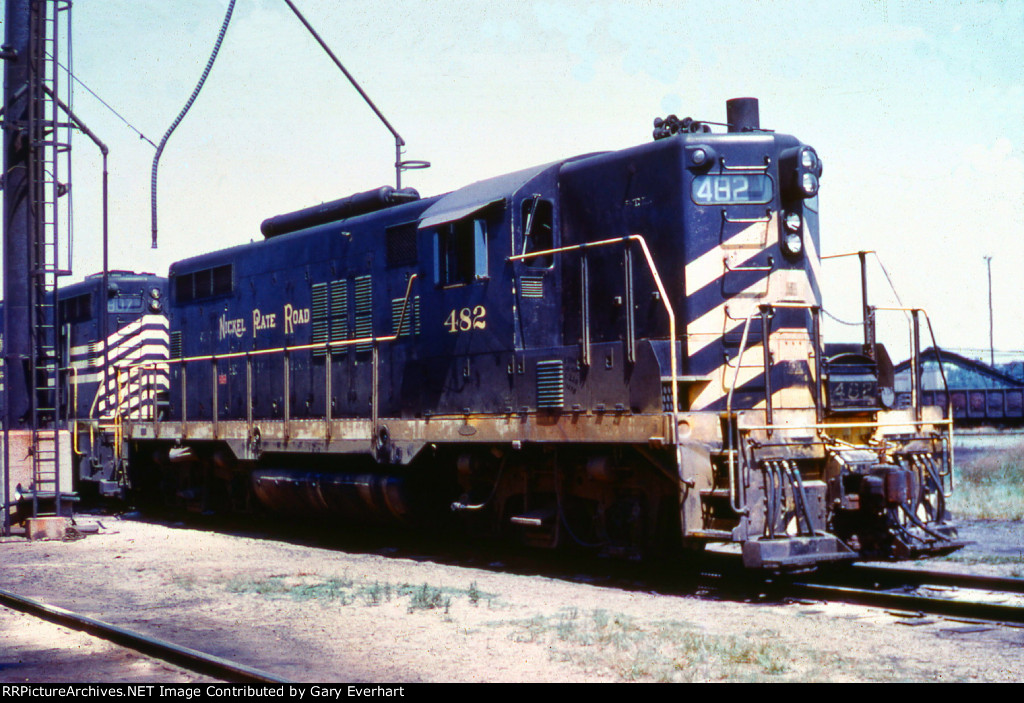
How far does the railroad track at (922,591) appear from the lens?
714cm

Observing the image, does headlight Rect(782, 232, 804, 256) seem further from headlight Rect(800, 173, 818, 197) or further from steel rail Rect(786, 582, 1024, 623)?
steel rail Rect(786, 582, 1024, 623)

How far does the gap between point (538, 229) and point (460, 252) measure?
2.68ft

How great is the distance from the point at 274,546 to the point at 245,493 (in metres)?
2.28

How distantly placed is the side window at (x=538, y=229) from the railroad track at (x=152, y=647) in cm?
460

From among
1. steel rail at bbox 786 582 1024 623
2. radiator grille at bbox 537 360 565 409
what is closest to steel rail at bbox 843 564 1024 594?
steel rail at bbox 786 582 1024 623

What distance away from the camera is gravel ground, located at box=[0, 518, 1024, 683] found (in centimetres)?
568

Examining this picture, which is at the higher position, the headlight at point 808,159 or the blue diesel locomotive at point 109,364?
the headlight at point 808,159

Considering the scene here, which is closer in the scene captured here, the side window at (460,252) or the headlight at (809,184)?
the headlight at (809,184)

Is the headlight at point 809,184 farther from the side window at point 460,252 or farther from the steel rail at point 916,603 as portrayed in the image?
the steel rail at point 916,603

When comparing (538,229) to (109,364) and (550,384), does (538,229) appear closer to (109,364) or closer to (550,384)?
(550,384)

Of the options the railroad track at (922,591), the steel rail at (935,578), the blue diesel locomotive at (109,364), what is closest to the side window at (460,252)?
the railroad track at (922,591)

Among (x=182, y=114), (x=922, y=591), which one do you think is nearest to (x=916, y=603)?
(x=922, y=591)

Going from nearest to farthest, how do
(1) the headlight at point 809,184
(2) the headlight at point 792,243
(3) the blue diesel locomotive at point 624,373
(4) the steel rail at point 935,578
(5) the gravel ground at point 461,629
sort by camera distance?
1. (5) the gravel ground at point 461,629
2. (4) the steel rail at point 935,578
3. (3) the blue diesel locomotive at point 624,373
4. (1) the headlight at point 809,184
5. (2) the headlight at point 792,243

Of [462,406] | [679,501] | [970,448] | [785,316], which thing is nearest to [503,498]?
[462,406]
